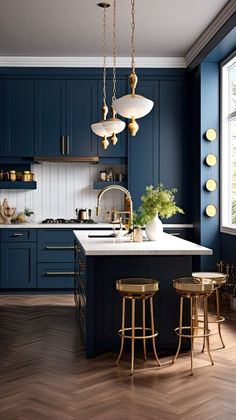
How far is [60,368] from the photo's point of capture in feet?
13.9

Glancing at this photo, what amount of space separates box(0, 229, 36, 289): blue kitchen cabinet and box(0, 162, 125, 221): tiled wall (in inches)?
28.5

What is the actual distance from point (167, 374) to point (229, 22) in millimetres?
3443

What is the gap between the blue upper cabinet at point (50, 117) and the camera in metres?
7.72

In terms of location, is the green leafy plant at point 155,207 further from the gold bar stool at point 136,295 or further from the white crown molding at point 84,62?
the white crown molding at point 84,62

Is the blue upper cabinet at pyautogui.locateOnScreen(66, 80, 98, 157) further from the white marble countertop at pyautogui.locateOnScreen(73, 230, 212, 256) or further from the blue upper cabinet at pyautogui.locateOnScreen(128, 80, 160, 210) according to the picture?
the white marble countertop at pyautogui.locateOnScreen(73, 230, 212, 256)

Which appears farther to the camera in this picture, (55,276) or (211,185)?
(55,276)

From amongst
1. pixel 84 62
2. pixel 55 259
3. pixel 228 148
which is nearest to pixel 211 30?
pixel 228 148

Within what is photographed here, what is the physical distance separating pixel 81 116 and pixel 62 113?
242mm

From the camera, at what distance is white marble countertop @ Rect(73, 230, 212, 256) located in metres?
4.30

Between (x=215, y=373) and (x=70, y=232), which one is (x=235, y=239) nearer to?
(x=70, y=232)

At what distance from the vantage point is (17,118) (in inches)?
303

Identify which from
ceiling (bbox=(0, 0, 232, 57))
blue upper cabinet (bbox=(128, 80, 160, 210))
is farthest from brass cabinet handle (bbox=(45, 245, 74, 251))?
ceiling (bbox=(0, 0, 232, 57))

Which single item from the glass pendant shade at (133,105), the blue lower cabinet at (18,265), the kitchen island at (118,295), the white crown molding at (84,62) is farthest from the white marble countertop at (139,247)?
the white crown molding at (84,62)

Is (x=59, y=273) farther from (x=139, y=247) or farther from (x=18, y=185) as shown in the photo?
(x=139, y=247)
